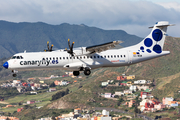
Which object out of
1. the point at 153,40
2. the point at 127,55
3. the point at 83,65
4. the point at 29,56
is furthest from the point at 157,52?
the point at 29,56

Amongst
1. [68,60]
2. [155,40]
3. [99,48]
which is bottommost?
[68,60]

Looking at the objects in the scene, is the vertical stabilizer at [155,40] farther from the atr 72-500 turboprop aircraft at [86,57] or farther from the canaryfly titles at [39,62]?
the canaryfly titles at [39,62]

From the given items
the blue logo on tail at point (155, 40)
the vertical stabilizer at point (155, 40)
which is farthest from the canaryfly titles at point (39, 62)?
the blue logo on tail at point (155, 40)

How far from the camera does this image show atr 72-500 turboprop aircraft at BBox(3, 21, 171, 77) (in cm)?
5134

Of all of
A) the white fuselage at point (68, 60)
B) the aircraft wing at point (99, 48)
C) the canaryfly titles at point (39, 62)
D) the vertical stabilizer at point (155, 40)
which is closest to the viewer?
the aircraft wing at point (99, 48)

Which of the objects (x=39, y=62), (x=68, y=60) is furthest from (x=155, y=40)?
(x=39, y=62)

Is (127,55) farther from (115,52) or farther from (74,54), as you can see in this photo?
(74,54)

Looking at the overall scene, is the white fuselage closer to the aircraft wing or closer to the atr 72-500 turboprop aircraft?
the atr 72-500 turboprop aircraft

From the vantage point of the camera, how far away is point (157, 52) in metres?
57.0

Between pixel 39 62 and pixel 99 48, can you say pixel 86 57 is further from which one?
pixel 39 62

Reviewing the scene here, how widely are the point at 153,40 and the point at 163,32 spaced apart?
2.63 meters

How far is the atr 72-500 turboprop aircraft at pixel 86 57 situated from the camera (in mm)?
51344

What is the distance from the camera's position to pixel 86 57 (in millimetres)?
53156

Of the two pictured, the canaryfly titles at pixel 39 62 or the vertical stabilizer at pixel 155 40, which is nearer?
the canaryfly titles at pixel 39 62
